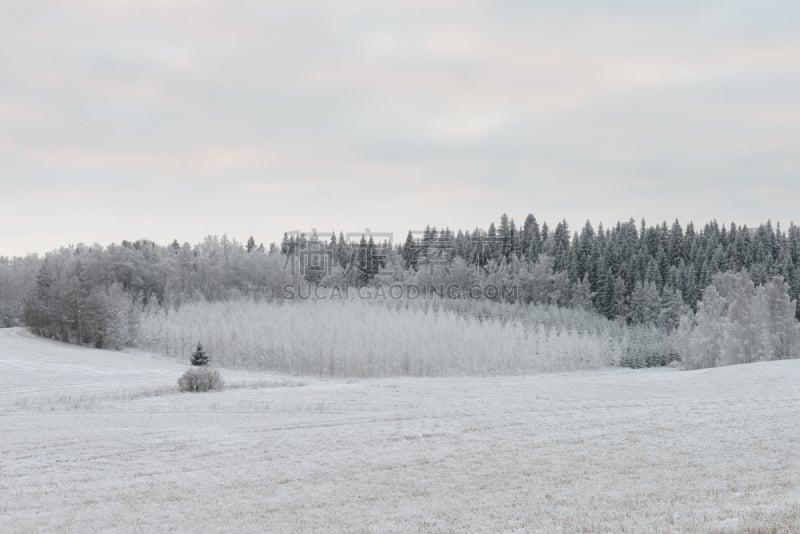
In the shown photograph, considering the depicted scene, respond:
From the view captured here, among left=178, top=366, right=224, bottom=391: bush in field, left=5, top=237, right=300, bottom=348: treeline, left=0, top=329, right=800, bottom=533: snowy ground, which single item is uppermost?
left=5, top=237, right=300, bottom=348: treeline

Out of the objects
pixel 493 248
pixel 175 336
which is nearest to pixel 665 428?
pixel 175 336

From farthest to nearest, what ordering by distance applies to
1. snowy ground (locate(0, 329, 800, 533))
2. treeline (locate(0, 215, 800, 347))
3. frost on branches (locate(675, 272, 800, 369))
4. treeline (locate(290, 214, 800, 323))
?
1. treeline (locate(290, 214, 800, 323))
2. treeline (locate(0, 215, 800, 347))
3. frost on branches (locate(675, 272, 800, 369))
4. snowy ground (locate(0, 329, 800, 533))

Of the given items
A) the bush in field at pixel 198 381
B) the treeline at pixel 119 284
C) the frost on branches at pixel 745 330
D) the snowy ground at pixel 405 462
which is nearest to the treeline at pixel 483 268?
the treeline at pixel 119 284

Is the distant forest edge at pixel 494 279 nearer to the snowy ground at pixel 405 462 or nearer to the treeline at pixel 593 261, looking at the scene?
the treeline at pixel 593 261

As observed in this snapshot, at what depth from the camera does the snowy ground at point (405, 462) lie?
16797mm

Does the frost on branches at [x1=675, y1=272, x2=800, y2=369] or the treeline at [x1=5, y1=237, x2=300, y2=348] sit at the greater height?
the treeline at [x1=5, y1=237, x2=300, y2=348]

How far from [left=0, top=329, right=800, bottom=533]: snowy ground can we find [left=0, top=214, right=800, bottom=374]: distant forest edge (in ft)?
154

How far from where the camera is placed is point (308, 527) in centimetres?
1642

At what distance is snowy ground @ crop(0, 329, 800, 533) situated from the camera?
A: 16.8 meters

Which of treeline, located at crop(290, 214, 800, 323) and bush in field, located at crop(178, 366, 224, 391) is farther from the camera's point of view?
treeline, located at crop(290, 214, 800, 323)

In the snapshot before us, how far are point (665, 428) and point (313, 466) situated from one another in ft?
45.4

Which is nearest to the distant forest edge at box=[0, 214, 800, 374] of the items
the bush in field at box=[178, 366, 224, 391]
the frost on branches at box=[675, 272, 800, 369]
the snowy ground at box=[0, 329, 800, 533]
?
the frost on branches at box=[675, 272, 800, 369]

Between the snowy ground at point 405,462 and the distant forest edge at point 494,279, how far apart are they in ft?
154

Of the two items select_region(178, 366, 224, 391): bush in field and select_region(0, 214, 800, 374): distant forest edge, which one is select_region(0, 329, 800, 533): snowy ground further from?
select_region(0, 214, 800, 374): distant forest edge
